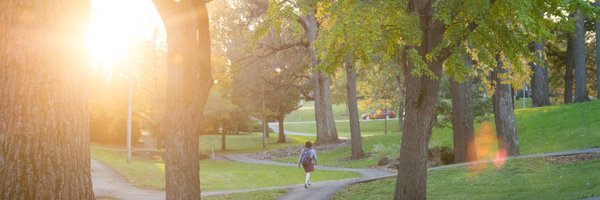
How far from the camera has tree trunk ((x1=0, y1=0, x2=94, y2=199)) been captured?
4.59 meters

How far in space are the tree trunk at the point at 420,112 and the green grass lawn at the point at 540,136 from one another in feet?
41.7

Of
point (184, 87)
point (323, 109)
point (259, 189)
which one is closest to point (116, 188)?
point (259, 189)

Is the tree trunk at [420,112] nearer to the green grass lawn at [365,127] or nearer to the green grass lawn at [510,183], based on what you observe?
the green grass lawn at [510,183]

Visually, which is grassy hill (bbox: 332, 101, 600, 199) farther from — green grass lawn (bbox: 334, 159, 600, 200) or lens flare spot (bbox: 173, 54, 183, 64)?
lens flare spot (bbox: 173, 54, 183, 64)

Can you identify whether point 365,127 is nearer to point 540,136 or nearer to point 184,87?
point 540,136

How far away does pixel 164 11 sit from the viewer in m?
9.27

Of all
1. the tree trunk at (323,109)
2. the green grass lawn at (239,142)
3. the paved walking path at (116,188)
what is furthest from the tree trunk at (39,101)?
the green grass lawn at (239,142)

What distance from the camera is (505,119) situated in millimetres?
22203

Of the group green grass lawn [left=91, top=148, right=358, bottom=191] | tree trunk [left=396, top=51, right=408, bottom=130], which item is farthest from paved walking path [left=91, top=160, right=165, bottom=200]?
tree trunk [left=396, top=51, right=408, bottom=130]

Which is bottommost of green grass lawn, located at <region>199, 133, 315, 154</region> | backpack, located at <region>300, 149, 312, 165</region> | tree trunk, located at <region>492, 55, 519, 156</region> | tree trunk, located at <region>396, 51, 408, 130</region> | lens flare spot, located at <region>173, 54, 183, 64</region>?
green grass lawn, located at <region>199, 133, 315, 154</region>

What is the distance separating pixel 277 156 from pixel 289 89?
999 centimetres

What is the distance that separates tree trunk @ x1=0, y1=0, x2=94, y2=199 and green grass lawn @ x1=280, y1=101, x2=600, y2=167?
22.0 metres

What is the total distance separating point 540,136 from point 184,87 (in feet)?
79.2

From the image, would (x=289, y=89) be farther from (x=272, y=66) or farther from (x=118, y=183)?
(x=118, y=183)
